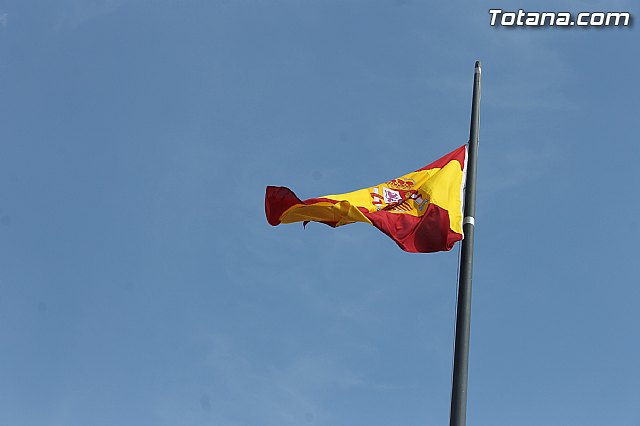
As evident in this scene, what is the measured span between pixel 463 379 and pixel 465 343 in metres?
0.51

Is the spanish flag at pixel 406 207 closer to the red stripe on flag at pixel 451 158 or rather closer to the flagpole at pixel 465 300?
the red stripe on flag at pixel 451 158

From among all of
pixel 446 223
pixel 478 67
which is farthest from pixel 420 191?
pixel 478 67

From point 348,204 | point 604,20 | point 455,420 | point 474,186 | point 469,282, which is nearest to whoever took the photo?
point 455,420

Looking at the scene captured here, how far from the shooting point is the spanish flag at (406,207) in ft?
49.2

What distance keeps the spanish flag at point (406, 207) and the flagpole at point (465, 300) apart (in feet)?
2.95

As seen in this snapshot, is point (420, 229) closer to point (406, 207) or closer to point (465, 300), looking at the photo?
point (406, 207)

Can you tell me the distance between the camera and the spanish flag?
49.2 feet

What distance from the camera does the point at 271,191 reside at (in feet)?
52.9

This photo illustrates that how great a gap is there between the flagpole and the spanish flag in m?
0.90

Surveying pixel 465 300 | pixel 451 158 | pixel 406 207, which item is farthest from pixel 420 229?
pixel 465 300

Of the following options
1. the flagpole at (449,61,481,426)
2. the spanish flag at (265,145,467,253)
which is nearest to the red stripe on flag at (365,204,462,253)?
the spanish flag at (265,145,467,253)

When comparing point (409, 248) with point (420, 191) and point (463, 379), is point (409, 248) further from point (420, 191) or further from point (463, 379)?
point (463, 379)

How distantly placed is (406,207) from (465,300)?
136 inches

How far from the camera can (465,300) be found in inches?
496
